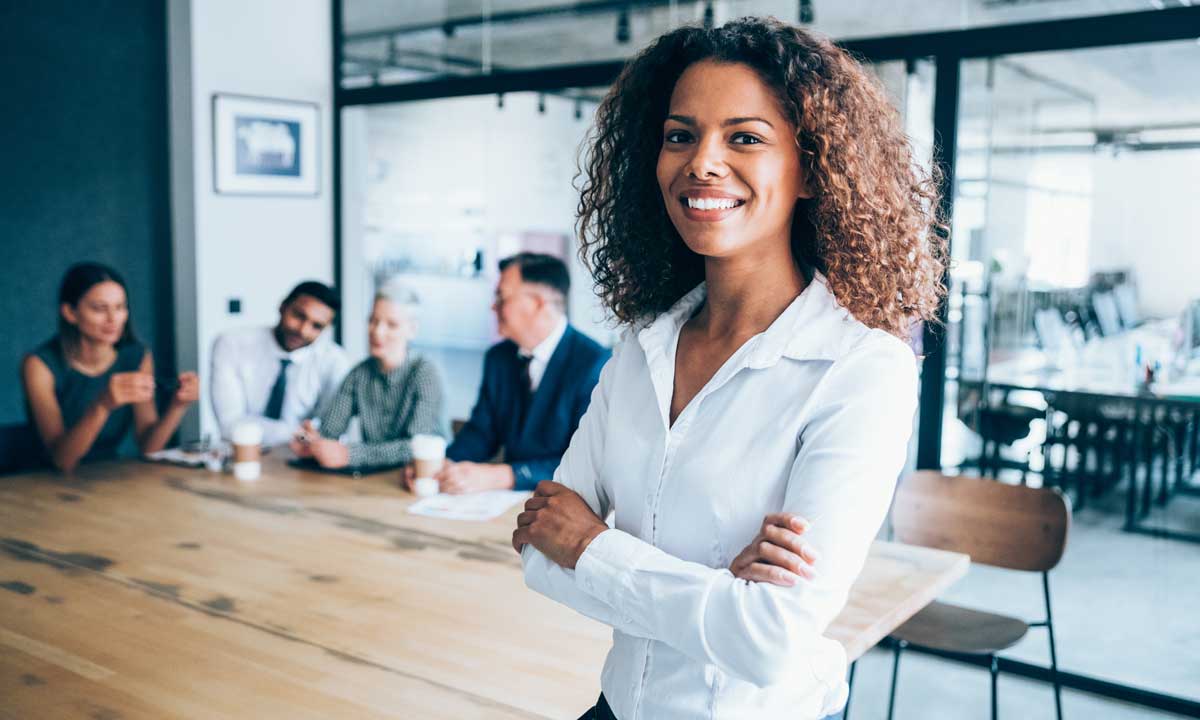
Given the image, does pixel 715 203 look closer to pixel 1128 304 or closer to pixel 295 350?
pixel 1128 304

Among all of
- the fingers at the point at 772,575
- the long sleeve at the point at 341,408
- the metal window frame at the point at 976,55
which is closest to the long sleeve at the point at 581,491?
the fingers at the point at 772,575

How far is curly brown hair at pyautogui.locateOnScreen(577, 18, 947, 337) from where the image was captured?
1193 millimetres

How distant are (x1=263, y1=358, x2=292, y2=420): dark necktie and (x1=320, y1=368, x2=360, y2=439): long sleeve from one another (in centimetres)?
30

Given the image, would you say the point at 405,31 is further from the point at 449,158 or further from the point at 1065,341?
the point at 1065,341

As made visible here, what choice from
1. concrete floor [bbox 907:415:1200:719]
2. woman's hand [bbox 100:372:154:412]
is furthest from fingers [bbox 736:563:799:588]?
woman's hand [bbox 100:372:154:412]

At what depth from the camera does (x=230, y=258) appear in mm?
5066

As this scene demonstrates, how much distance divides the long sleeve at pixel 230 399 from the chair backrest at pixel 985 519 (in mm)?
2146

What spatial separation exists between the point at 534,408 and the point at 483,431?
10.9 inches

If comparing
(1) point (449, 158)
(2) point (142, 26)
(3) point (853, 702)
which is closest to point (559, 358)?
(3) point (853, 702)

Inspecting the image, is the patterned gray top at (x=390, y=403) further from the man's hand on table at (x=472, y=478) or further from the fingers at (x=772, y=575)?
the fingers at (x=772, y=575)

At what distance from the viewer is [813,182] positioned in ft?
4.00

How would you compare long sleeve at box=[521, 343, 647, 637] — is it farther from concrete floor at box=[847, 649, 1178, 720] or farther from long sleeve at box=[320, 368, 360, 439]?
long sleeve at box=[320, 368, 360, 439]

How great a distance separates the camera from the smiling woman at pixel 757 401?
109cm

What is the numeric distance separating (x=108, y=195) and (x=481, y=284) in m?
1.72
